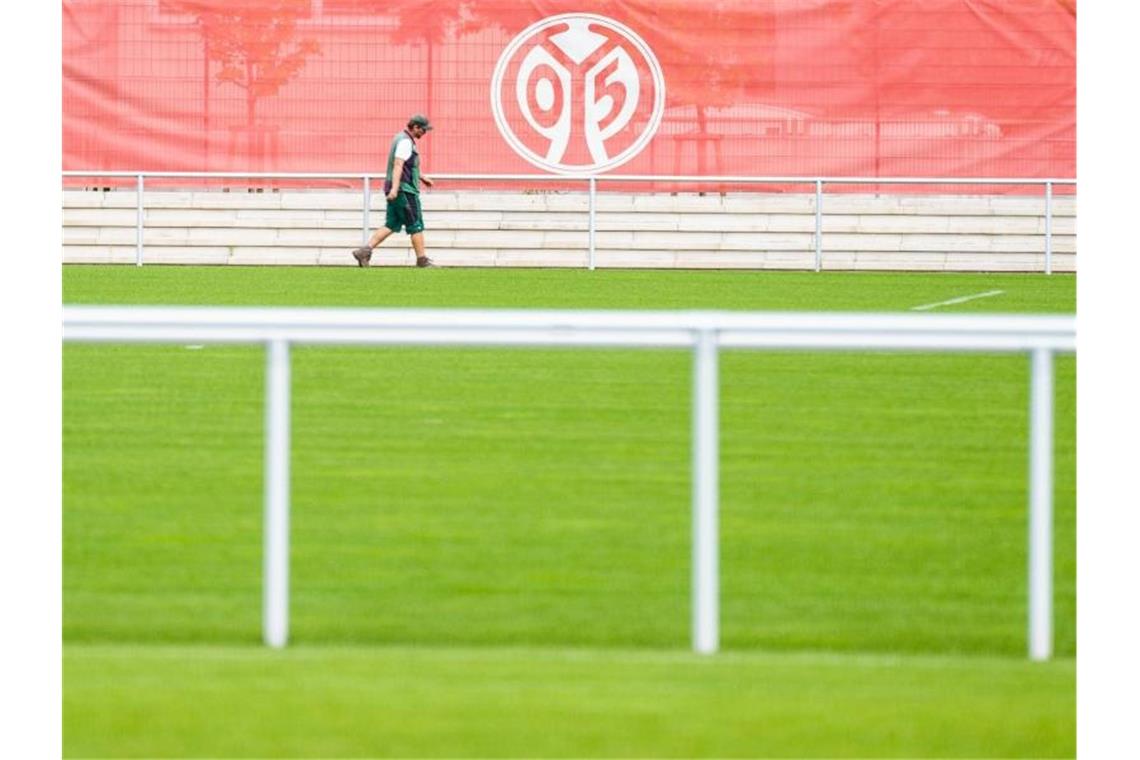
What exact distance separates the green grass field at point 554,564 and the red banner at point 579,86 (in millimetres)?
12770

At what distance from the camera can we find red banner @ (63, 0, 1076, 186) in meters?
27.0

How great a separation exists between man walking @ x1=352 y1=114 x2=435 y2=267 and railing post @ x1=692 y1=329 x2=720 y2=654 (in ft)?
60.5

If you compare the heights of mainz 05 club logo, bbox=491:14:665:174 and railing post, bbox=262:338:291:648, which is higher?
mainz 05 club logo, bbox=491:14:665:174

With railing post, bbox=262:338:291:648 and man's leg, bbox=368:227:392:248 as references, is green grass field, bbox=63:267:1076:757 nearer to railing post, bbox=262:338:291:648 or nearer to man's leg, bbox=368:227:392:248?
railing post, bbox=262:338:291:648

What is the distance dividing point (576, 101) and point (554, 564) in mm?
19747

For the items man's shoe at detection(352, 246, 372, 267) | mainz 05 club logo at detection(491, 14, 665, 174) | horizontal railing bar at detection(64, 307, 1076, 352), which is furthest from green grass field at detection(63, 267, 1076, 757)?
mainz 05 club logo at detection(491, 14, 665, 174)

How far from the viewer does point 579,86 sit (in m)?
27.1

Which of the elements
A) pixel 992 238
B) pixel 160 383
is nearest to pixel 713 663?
pixel 160 383

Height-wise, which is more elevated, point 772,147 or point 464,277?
point 772,147

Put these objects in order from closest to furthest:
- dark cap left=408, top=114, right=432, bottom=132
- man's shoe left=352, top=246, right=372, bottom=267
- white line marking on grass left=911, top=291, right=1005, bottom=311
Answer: white line marking on grass left=911, top=291, right=1005, bottom=311 < dark cap left=408, top=114, right=432, bottom=132 < man's shoe left=352, top=246, right=372, bottom=267

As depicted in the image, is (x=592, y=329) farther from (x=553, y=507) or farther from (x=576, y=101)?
(x=576, y=101)

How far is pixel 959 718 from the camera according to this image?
5508 mm

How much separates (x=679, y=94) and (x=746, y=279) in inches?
138
